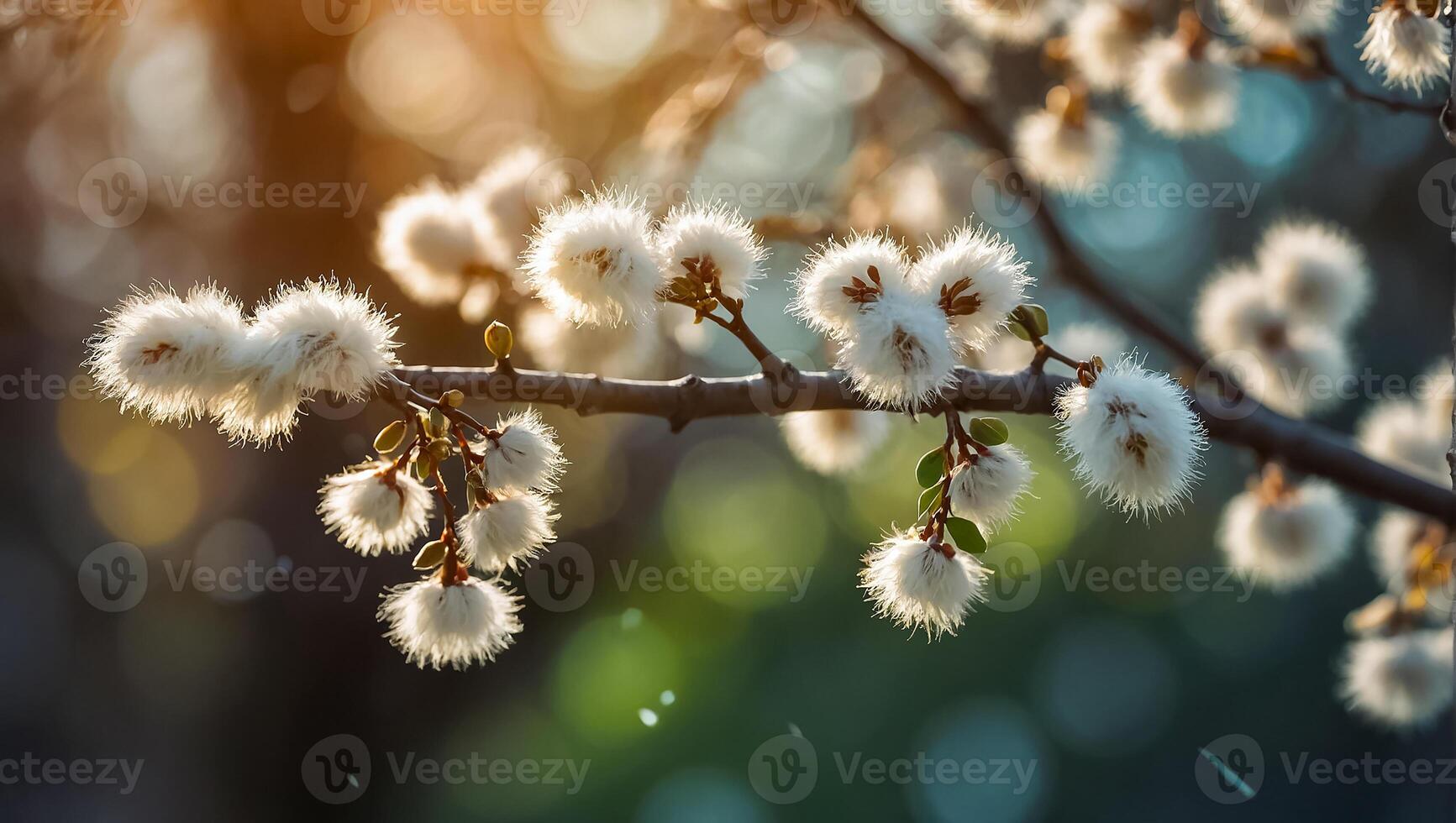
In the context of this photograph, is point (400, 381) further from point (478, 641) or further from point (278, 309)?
point (478, 641)

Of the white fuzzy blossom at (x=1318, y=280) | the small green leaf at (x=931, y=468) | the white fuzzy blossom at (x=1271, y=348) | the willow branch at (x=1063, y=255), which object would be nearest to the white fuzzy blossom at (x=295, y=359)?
the small green leaf at (x=931, y=468)

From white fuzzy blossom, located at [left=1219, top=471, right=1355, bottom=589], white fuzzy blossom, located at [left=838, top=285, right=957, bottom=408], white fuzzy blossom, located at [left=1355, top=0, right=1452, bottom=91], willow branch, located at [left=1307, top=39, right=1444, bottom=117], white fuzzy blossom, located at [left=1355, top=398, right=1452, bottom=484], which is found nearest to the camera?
white fuzzy blossom, located at [left=838, top=285, right=957, bottom=408]

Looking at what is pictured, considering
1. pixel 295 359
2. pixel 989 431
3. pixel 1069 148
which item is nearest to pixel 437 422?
pixel 295 359

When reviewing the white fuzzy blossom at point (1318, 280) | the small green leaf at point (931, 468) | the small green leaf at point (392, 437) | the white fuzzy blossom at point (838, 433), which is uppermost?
the small green leaf at point (392, 437)

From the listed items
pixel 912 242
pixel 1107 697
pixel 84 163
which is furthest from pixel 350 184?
pixel 1107 697

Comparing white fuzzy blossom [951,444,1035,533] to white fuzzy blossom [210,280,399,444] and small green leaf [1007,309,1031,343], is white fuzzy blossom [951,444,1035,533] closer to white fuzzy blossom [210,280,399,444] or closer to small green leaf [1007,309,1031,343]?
small green leaf [1007,309,1031,343]

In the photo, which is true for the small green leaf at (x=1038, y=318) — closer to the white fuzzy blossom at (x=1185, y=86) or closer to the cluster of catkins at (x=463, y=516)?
the cluster of catkins at (x=463, y=516)

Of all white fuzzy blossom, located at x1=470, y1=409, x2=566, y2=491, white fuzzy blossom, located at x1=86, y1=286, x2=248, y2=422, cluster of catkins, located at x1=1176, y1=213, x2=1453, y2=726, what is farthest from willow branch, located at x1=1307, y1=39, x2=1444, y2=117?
white fuzzy blossom, located at x1=86, y1=286, x2=248, y2=422

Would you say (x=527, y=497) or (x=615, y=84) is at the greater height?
(x=527, y=497)
